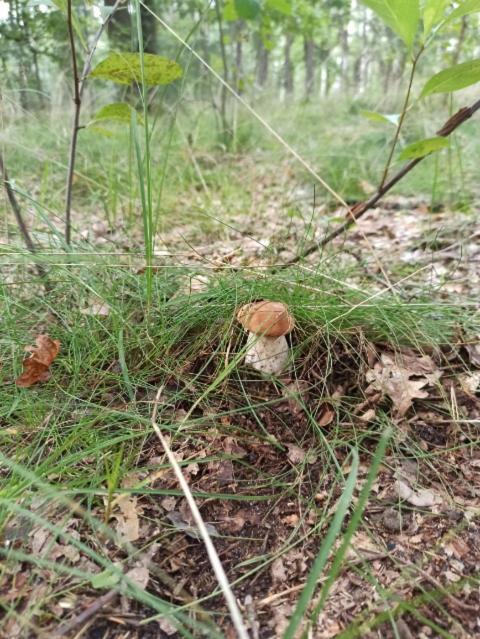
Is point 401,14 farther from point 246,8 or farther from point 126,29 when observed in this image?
point 126,29

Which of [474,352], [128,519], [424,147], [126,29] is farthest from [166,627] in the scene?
[126,29]

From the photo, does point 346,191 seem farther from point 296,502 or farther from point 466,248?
point 296,502

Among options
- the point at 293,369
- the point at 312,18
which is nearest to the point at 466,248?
the point at 293,369

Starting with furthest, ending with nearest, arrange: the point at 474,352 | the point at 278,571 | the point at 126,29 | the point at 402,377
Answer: the point at 126,29 → the point at 474,352 → the point at 402,377 → the point at 278,571

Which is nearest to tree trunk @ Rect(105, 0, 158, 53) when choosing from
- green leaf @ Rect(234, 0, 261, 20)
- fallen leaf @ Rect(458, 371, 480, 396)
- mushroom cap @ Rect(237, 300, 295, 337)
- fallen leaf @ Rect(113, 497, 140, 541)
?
green leaf @ Rect(234, 0, 261, 20)

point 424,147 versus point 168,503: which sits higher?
point 424,147

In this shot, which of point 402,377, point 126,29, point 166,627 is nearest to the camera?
point 166,627

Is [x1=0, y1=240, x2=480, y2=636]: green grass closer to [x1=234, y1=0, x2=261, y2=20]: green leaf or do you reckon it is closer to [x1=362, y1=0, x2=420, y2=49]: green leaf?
[x1=362, y1=0, x2=420, y2=49]: green leaf
